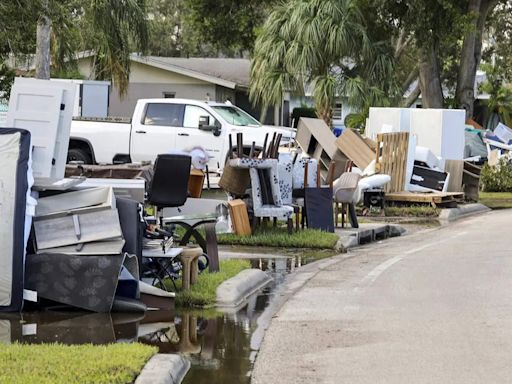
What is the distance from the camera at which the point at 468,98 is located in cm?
3453

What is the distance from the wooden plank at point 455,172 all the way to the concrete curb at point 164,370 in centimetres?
1794

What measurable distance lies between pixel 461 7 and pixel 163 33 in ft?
106

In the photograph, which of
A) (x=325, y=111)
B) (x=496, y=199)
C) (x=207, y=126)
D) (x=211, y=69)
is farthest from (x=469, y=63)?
(x=207, y=126)

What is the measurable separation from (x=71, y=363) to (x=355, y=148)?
1655cm

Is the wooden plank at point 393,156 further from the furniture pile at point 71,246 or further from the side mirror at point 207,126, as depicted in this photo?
the furniture pile at point 71,246

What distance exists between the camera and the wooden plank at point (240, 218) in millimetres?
15648

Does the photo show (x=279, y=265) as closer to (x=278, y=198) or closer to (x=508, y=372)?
(x=278, y=198)

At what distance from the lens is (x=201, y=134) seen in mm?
23734

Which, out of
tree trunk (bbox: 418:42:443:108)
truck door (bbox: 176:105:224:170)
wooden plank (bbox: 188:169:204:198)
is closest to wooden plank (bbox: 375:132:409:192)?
truck door (bbox: 176:105:224:170)

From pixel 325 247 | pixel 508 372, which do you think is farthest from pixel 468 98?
pixel 508 372

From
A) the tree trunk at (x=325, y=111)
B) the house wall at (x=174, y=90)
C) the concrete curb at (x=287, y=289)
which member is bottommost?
the concrete curb at (x=287, y=289)

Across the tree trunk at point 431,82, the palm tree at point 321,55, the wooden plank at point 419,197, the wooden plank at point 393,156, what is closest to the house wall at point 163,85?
the palm tree at point 321,55

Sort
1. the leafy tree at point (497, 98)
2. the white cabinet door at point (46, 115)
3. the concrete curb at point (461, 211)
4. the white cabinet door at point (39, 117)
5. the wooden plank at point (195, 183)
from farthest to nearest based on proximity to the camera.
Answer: the leafy tree at point (497, 98)
the concrete curb at point (461, 211)
the wooden plank at point (195, 183)
the white cabinet door at point (46, 115)
the white cabinet door at point (39, 117)

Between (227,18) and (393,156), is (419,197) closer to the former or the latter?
(393,156)
